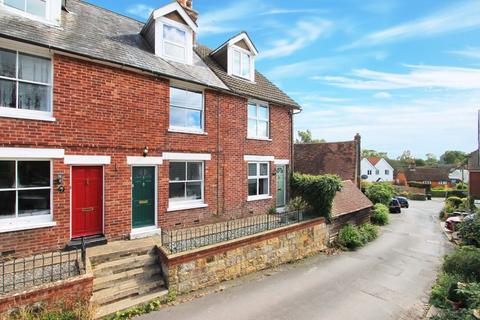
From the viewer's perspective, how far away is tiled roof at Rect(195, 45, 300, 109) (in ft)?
41.9

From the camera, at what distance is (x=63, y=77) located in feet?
26.3

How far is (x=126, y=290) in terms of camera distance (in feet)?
23.2

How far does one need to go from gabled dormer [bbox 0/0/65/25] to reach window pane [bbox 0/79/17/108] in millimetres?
2502

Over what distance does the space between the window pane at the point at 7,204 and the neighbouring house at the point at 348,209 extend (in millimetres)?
12489

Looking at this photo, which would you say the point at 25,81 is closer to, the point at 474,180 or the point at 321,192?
the point at 321,192

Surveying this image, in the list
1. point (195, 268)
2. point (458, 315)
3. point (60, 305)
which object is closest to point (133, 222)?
point (195, 268)

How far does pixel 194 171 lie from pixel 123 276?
16.0 ft

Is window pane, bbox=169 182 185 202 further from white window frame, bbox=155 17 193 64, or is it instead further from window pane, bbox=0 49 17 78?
window pane, bbox=0 49 17 78

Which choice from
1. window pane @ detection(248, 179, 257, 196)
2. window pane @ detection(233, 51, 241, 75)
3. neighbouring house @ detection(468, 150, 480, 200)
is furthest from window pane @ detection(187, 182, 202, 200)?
neighbouring house @ detection(468, 150, 480, 200)

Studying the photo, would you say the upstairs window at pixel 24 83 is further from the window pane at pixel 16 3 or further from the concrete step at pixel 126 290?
the concrete step at pixel 126 290

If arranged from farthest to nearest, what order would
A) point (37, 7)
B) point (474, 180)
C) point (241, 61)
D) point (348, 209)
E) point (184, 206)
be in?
point (474, 180) → point (348, 209) → point (241, 61) → point (184, 206) → point (37, 7)

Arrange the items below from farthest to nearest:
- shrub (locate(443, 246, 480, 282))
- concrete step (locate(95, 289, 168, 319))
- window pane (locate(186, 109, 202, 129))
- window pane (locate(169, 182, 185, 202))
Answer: window pane (locate(186, 109, 202, 129)) < window pane (locate(169, 182, 185, 202)) < shrub (locate(443, 246, 480, 282)) < concrete step (locate(95, 289, 168, 319))

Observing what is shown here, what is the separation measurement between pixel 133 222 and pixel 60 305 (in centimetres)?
370

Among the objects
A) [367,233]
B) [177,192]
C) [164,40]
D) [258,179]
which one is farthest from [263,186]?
[164,40]
